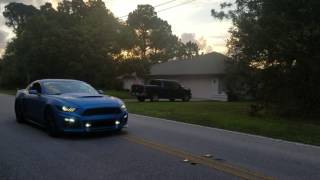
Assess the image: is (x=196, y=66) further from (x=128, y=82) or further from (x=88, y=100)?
(x=88, y=100)

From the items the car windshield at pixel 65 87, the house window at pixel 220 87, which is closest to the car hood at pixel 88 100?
the car windshield at pixel 65 87

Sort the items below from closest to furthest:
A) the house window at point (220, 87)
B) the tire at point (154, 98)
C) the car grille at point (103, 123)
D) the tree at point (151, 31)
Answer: the car grille at point (103, 123) < the tire at point (154, 98) < the house window at point (220, 87) < the tree at point (151, 31)

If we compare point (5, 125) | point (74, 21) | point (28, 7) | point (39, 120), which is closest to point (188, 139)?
point (39, 120)

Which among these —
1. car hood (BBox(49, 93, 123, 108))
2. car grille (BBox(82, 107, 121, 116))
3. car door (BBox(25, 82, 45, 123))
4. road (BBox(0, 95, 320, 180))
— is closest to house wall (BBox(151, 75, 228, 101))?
car door (BBox(25, 82, 45, 123))

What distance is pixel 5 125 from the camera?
49.8 ft

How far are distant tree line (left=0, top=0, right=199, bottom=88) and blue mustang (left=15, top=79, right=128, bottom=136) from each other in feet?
112

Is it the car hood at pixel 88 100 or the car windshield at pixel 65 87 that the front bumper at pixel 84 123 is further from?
the car windshield at pixel 65 87

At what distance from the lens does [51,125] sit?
12.4 meters

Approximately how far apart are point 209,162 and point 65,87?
625 centimetres

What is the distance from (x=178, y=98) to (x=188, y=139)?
2484cm

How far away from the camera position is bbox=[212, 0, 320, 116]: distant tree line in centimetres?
1914

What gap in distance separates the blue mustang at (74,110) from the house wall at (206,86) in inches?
1089

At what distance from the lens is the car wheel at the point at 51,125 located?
12.1 metres

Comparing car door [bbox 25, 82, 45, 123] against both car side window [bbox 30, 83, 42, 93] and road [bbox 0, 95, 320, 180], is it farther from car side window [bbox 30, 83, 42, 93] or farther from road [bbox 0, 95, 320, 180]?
road [bbox 0, 95, 320, 180]
